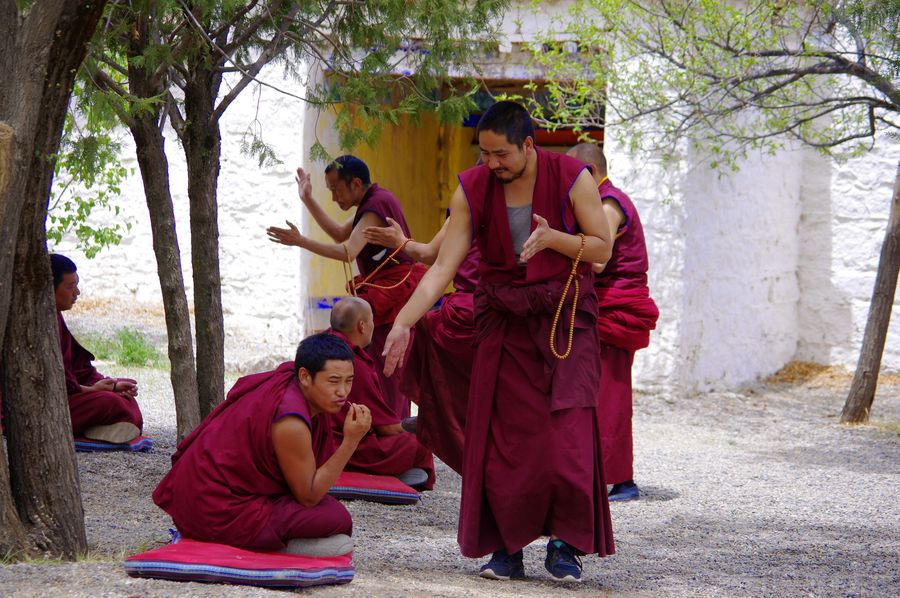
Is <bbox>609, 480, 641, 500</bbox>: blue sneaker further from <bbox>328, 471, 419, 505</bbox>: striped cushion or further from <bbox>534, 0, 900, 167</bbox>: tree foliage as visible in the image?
<bbox>534, 0, 900, 167</bbox>: tree foliage

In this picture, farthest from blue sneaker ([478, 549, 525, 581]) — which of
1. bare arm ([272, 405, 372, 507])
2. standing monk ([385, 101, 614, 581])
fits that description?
bare arm ([272, 405, 372, 507])

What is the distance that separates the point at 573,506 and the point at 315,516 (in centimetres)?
82

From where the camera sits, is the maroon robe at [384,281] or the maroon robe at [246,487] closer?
the maroon robe at [246,487]

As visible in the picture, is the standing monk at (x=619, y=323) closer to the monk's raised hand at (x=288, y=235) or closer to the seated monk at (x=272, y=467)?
the monk's raised hand at (x=288, y=235)

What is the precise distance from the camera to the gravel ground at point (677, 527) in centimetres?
345

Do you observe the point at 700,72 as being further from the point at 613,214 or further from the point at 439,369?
the point at 439,369

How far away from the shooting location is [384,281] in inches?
223

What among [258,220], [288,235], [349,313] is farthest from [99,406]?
[258,220]

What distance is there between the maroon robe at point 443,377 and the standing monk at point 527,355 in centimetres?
81

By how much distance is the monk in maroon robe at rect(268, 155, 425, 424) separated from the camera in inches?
216

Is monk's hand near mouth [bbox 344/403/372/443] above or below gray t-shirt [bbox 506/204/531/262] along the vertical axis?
below

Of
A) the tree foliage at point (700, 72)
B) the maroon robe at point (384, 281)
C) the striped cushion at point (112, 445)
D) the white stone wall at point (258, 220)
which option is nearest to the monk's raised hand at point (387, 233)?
the maroon robe at point (384, 281)

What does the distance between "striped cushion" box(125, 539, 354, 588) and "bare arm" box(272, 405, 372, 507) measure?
22 cm

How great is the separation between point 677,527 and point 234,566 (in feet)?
7.55
